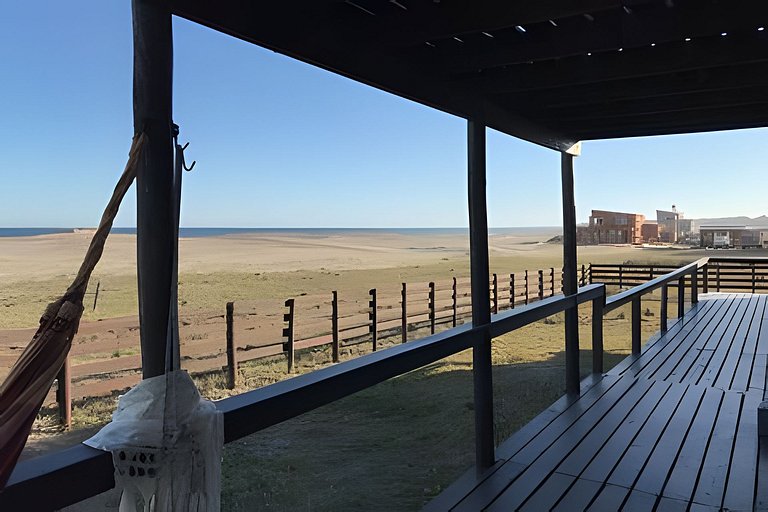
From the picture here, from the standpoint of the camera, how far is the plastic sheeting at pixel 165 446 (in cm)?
98

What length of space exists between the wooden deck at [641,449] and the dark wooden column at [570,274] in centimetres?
17

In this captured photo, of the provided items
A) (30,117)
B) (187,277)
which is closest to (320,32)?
(30,117)

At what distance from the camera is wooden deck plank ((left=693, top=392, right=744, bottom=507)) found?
2.09 metres

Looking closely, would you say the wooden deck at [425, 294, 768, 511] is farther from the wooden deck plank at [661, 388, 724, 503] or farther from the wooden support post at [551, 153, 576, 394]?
the wooden support post at [551, 153, 576, 394]

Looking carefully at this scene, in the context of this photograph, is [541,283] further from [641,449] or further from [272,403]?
[272,403]

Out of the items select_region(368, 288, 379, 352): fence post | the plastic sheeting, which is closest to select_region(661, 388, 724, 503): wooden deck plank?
the plastic sheeting

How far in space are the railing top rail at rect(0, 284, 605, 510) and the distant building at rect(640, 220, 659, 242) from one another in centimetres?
2698

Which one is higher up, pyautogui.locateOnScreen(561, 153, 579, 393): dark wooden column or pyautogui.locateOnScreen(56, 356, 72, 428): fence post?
pyautogui.locateOnScreen(561, 153, 579, 393): dark wooden column

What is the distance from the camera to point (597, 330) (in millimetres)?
3791

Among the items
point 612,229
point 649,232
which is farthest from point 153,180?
point 649,232

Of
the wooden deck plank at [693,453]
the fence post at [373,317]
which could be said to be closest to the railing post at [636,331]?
the wooden deck plank at [693,453]

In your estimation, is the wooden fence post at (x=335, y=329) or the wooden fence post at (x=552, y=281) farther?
the wooden fence post at (x=552, y=281)

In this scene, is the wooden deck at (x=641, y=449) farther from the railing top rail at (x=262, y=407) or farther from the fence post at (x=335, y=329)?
the fence post at (x=335, y=329)

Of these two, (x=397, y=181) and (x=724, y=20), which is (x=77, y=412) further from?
(x=397, y=181)
